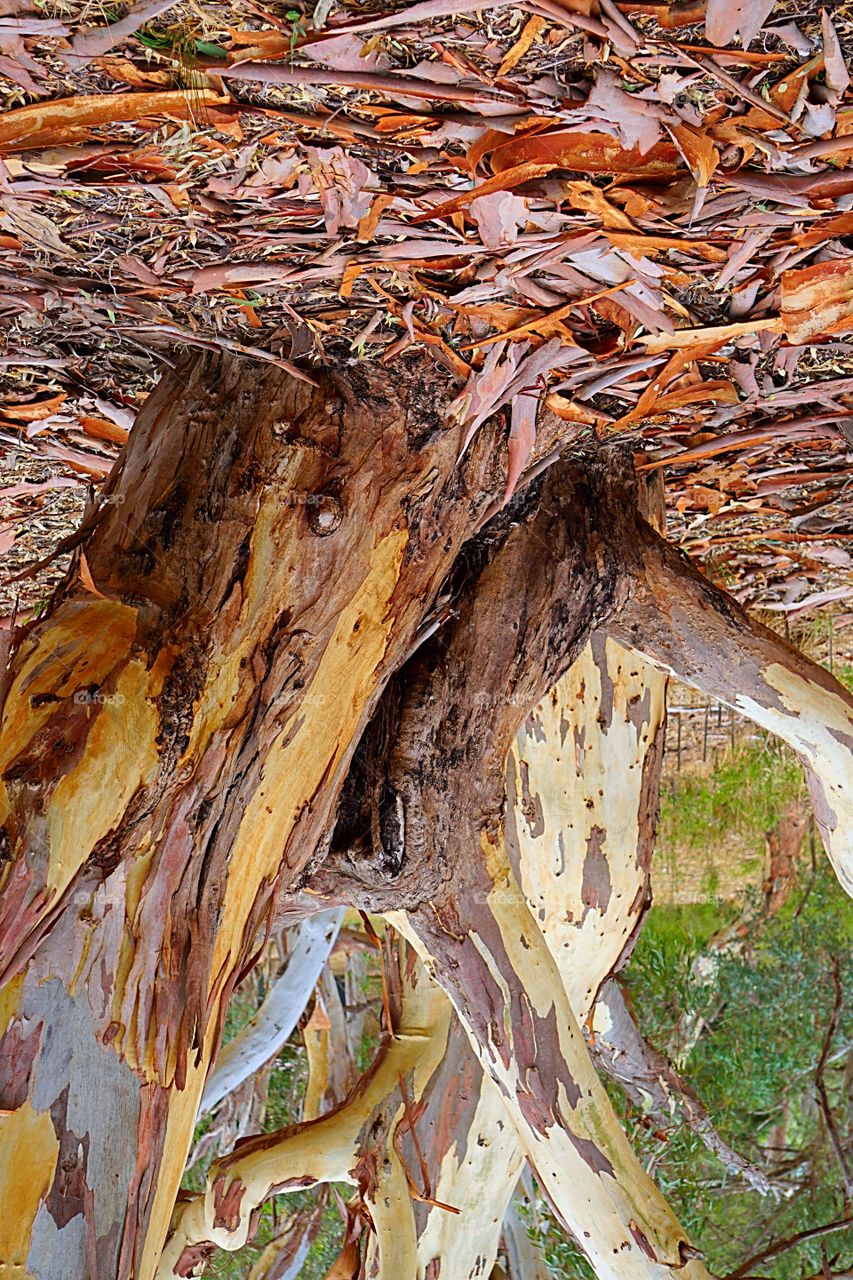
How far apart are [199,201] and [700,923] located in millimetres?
3733

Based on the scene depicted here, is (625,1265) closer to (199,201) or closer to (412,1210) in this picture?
(412,1210)

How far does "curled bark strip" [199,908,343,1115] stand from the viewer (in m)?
2.14

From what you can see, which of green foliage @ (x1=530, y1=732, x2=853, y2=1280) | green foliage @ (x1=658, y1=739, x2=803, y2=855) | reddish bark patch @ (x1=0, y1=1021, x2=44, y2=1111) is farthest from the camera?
green foliage @ (x1=530, y1=732, x2=853, y2=1280)

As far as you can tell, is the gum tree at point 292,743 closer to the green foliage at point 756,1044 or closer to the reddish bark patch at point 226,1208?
the reddish bark patch at point 226,1208

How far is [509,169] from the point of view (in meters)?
0.57

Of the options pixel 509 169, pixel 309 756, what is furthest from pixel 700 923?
pixel 509 169

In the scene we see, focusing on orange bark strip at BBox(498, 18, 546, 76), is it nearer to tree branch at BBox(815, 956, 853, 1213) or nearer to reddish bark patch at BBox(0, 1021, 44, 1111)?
reddish bark patch at BBox(0, 1021, 44, 1111)

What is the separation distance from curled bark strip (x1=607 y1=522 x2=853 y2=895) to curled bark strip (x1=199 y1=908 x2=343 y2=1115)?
1.26 metres

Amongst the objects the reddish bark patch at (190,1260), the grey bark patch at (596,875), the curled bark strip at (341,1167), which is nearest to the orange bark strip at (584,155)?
the grey bark patch at (596,875)

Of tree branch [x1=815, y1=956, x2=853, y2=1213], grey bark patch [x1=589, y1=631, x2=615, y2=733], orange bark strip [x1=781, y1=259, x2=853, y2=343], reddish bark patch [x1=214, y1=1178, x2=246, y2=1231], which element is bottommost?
reddish bark patch [x1=214, y1=1178, x2=246, y2=1231]

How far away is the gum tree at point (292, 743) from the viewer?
2.02 feet

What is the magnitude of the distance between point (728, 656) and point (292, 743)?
1.63 feet

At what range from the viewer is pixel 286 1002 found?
2.21m

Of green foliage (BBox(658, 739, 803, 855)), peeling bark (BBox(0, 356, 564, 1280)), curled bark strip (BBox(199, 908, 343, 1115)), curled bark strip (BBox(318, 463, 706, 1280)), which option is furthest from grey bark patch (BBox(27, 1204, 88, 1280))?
green foliage (BBox(658, 739, 803, 855))
